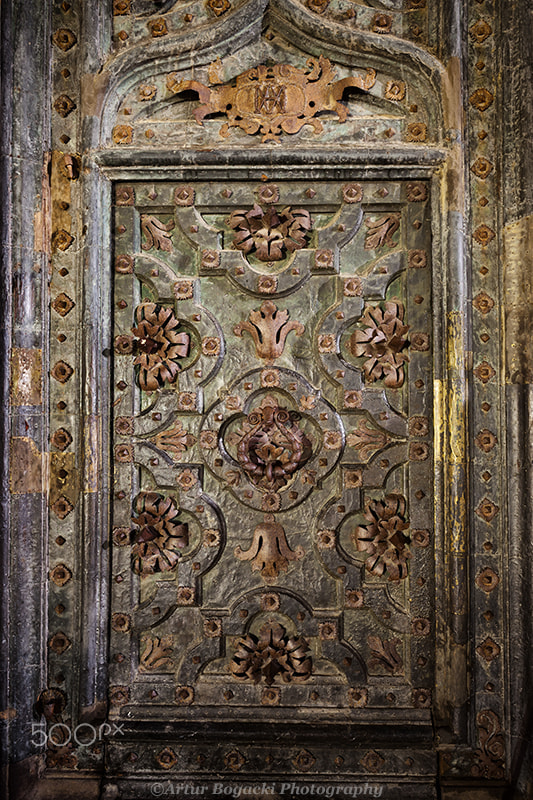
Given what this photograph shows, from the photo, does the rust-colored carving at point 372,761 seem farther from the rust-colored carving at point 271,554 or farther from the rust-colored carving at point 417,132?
the rust-colored carving at point 417,132

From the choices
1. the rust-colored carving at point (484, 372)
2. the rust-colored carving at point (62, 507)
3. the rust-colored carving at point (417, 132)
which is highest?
the rust-colored carving at point (417, 132)

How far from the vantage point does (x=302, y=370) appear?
8.73 ft

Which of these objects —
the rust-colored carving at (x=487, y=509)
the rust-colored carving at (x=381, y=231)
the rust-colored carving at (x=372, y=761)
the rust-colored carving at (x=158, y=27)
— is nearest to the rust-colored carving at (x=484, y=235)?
the rust-colored carving at (x=381, y=231)

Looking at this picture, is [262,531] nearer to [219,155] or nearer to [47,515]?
[47,515]

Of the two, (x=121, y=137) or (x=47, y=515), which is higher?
(x=121, y=137)

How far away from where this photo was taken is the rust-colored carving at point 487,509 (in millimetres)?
2561

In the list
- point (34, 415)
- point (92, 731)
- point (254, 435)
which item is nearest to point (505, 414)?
point (254, 435)

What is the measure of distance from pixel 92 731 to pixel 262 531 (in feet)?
3.78

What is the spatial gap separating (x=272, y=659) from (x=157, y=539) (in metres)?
0.75

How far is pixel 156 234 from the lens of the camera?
2674 mm

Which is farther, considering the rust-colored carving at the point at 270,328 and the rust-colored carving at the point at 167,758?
the rust-colored carving at the point at 270,328

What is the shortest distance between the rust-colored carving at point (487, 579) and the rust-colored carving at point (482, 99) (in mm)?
2070

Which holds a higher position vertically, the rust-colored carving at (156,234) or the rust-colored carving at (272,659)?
the rust-colored carving at (156,234)

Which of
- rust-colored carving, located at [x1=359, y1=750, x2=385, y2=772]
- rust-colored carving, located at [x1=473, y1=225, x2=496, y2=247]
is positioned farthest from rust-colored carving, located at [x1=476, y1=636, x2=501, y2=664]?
rust-colored carving, located at [x1=473, y1=225, x2=496, y2=247]
